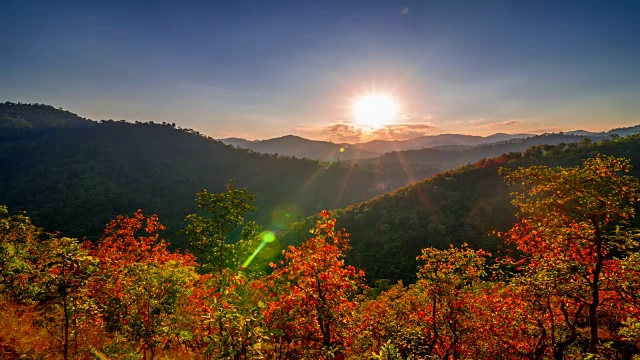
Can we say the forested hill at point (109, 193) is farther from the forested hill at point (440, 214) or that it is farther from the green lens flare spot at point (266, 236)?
the green lens flare spot at point (266, 236)

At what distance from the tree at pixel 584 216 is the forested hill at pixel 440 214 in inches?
1772

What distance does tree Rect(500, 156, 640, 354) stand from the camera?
785 cm

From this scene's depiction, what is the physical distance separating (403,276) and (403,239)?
40.4 feet

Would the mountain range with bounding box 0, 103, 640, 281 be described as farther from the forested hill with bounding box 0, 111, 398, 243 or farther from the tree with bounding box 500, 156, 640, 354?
the tree with bounding box 500, 156, 640, 354

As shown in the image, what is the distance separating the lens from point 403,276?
52.7 metres

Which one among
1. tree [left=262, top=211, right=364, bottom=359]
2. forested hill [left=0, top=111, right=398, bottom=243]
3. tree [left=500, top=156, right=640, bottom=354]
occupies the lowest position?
forested hill [left=0, top=111, right=398, bottom=243]

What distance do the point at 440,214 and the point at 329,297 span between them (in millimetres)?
64902

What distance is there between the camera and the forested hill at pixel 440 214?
5938 centimetres

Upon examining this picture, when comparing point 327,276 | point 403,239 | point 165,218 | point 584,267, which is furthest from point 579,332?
point 165,218

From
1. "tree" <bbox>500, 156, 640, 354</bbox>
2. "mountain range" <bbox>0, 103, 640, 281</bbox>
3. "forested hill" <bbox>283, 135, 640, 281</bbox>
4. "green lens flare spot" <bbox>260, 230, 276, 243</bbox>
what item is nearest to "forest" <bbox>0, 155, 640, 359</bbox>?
"tree" <bbox>500, 156, 640, 354</bbox>

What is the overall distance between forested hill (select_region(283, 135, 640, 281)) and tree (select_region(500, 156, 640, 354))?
4501 centimetres

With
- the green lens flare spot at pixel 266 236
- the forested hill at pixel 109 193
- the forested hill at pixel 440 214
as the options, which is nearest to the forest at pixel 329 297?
the green lens flare spot at pixel 266 236

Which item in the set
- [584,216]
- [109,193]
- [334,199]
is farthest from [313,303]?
[109,193]

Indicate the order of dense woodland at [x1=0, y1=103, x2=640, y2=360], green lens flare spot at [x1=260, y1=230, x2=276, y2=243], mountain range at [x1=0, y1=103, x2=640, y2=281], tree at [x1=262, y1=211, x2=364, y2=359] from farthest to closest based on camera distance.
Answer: mountain range at [x1=0, y1=103, x2=640, y2=281], green lens flare spot at [x1=260, y1=230, x2=276, y2=243], tree at [x1=262, y1=211, x2=364, y2=359], dense woodland at [x1=0, y1=103, x2=640, y2=360]
